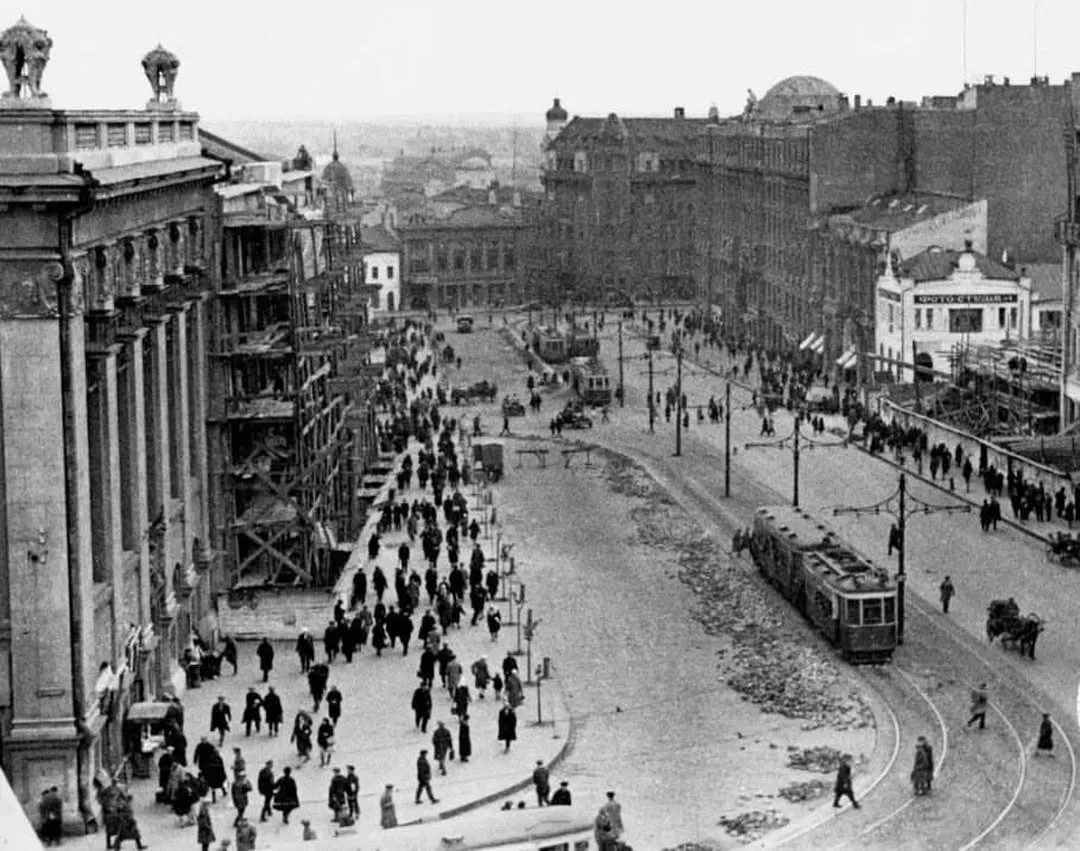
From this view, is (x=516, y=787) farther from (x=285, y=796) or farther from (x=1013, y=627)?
(x=1013, y=627)

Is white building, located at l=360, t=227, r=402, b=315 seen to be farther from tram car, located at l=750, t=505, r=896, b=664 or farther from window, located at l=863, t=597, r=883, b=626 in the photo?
window, located at l=863, t=597, r=883, b=626

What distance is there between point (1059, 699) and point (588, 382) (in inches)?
2216

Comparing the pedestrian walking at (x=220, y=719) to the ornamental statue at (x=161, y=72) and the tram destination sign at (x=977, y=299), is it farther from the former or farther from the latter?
the tram destination sign at (x=977, y=299)

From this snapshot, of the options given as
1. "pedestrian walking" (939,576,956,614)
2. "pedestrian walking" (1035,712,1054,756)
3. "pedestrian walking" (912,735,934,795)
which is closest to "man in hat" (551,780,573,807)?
"pedestrian walking" (912,735,934,795)

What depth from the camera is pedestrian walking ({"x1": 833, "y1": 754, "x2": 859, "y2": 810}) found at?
1236 inches

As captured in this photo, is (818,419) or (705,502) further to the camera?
(818,419)

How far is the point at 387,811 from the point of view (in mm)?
30094

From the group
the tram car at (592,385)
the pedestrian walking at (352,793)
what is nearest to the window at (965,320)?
the tram car at (592,385)

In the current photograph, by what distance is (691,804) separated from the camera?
32156mm

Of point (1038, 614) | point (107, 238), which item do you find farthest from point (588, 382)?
point (107, 238)

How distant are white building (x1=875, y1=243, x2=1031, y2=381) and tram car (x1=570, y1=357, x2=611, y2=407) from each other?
44.9 feet

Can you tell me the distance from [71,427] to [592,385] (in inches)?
2478

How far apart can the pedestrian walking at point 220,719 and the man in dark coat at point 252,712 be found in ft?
1.20

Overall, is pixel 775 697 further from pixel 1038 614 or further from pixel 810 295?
pixel 810 295
